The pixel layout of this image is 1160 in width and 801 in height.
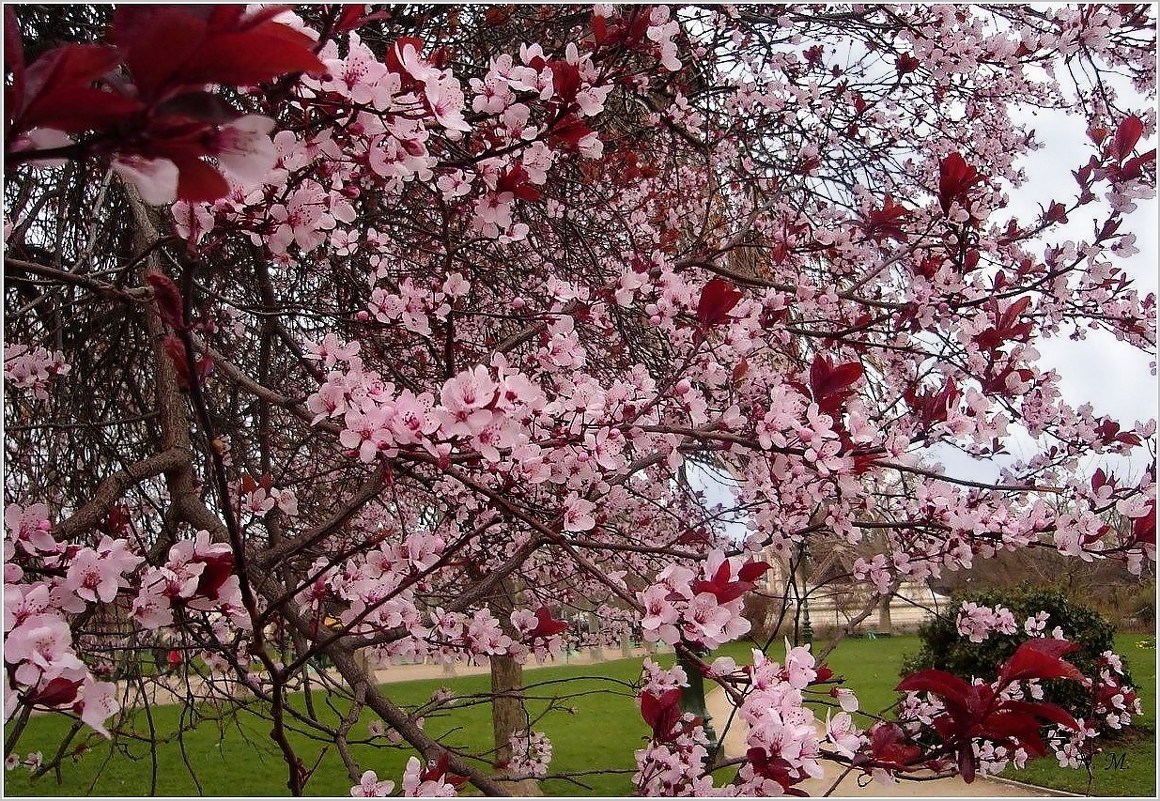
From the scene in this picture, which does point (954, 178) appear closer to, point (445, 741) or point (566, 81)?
point (566, 81)

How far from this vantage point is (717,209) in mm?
4832

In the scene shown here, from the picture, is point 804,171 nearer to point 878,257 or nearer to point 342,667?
point 878,257

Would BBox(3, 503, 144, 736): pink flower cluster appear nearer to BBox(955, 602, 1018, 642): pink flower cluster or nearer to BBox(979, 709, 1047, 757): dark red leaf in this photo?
BBox(979, 709, 1047, 757): dark red leaf

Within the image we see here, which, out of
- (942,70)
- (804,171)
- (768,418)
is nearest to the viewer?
(768,418)

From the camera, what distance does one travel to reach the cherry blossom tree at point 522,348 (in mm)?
998

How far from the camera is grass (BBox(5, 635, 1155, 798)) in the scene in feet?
20.5

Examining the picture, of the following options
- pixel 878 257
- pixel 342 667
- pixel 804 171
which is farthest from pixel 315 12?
pixel 878 257

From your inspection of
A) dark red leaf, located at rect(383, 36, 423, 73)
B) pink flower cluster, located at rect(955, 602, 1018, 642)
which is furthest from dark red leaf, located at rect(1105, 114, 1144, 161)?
dark red leaf, located at rect(383, 36, 423, 73)

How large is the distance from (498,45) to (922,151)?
81.0 inches

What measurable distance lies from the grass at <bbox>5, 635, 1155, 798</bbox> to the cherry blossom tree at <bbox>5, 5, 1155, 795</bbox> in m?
2.74

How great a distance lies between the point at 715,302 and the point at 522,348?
1423 mm

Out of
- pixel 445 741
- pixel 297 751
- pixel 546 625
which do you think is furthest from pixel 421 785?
pixel 297 751

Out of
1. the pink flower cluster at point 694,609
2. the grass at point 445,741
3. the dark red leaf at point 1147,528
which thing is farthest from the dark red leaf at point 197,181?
the grass at point 445,741

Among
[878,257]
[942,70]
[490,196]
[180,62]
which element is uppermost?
[942,70]
